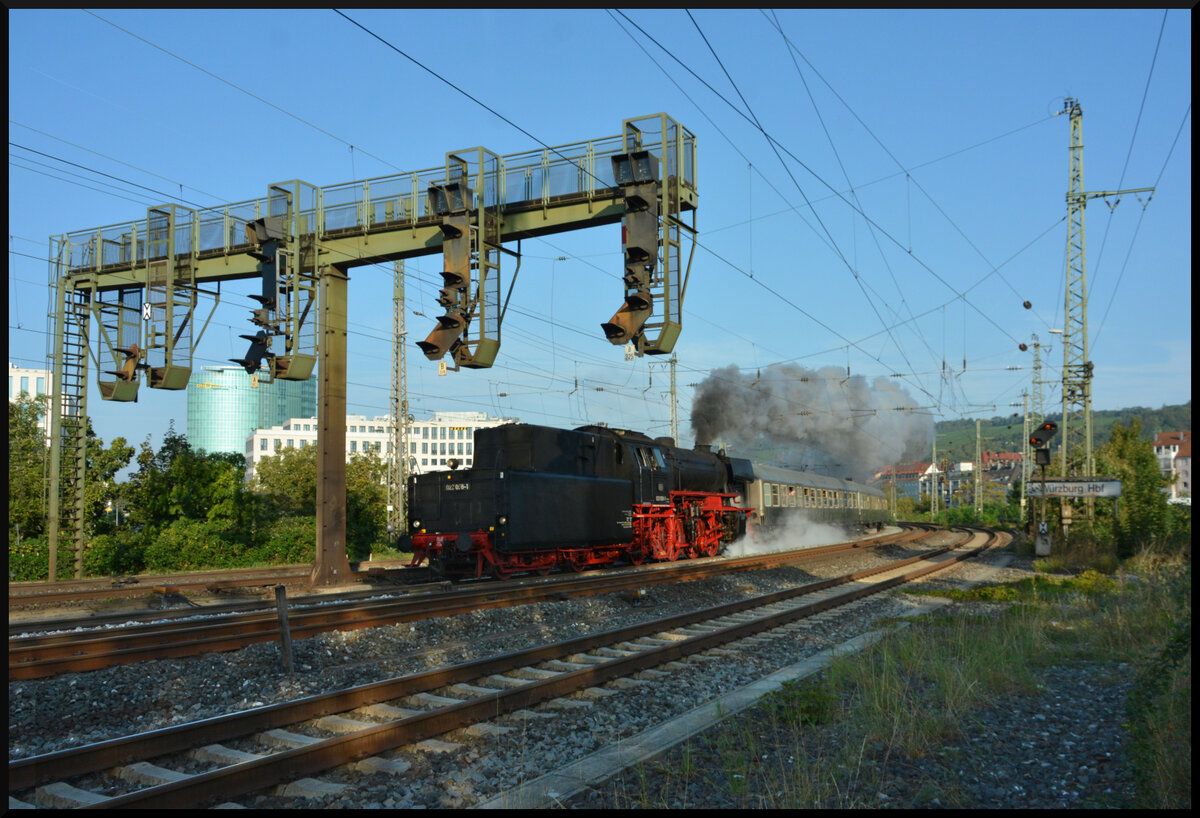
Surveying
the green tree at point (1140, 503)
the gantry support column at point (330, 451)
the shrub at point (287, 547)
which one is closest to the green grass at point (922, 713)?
the green tree at point (1140, 503)

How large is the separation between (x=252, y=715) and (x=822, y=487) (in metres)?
34.1

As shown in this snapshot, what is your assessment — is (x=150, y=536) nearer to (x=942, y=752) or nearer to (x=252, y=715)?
(x=252, y=715)

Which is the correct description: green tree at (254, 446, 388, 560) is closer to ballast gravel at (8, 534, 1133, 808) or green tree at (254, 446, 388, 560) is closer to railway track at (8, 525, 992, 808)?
ballast gravel at (8, 534, 1133, 808)

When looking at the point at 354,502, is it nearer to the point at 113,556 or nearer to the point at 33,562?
the point at 113,556

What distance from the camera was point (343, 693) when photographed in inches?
275

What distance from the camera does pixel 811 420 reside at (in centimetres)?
4534

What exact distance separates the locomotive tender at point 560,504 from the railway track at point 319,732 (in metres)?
6.89

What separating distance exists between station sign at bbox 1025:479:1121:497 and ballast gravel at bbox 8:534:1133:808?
42.1ft

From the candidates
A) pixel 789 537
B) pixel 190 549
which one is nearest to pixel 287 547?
pixel 190 549

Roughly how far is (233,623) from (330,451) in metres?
7.16

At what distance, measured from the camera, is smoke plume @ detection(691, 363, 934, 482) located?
122 feet

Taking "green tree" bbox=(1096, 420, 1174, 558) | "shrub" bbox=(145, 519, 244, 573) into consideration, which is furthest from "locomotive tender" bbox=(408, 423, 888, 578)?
"green tree" bbox=(1096, 420, 1174, 558)

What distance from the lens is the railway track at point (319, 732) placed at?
514 centimetres

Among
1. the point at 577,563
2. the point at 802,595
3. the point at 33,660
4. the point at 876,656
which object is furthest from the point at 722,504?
the point at 33,660
